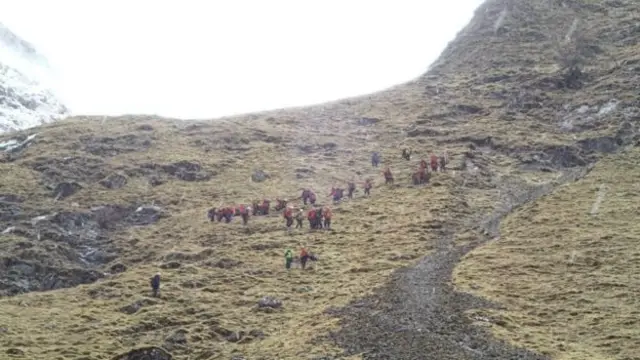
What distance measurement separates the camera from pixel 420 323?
2842cm

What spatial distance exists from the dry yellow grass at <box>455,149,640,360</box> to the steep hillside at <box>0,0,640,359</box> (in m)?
0.58

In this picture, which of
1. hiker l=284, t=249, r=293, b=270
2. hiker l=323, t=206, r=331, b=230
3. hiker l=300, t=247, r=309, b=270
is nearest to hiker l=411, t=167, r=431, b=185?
hiker l=323, t=206, r=331, b=230

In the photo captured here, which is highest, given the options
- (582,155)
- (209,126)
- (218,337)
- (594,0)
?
(594,0)

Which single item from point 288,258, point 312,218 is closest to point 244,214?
point 312,218

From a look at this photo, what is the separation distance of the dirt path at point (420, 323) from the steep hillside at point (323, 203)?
0.13 metres

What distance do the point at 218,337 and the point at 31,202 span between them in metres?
30.3

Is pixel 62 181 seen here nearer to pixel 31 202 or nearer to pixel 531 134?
pixel 31 202

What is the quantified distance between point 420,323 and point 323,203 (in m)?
28.5

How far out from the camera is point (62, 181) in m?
59.4

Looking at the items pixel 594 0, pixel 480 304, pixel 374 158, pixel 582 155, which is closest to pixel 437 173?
pixel 374 158

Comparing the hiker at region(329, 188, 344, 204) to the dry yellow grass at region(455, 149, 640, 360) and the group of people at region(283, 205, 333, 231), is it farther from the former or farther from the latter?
the dry yellow grass at region(455, 149, 640, 360)

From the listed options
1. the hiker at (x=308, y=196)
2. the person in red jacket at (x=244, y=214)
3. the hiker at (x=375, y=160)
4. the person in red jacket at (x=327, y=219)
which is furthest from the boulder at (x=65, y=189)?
the hiker at (x=375, y=160)

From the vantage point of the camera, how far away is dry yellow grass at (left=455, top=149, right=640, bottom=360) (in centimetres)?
2653

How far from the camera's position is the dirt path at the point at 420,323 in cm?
2542
